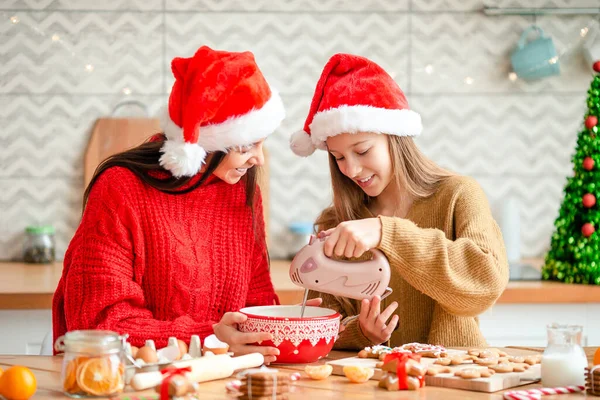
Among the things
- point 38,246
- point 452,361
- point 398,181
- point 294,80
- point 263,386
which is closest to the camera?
point 263,386

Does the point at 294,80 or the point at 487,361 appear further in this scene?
the point at 294,80

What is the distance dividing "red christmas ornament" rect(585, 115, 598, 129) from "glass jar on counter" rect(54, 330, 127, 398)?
2.07 meters

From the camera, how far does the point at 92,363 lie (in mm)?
1201

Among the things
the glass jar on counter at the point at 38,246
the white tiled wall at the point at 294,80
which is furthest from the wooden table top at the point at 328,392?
the white tiled wall at the point at 294,80

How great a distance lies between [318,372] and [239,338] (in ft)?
0.68

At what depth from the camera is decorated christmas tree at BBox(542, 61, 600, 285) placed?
279 cm

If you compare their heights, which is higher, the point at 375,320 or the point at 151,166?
the point at 151,166

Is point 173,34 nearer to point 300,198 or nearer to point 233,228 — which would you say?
point 300,198

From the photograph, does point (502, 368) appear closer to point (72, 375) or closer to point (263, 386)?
point (263, 386)

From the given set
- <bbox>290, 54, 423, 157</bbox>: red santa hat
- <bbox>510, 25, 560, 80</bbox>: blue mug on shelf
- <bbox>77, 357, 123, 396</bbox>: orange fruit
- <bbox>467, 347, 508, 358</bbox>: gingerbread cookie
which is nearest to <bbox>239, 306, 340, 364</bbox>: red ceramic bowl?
<bbox>467, 347, 508, 358</bbox>: gingerbread cookie

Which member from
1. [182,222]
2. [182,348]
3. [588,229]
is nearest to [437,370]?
[182,348]

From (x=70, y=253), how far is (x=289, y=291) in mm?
1024

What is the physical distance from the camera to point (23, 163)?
3262 millimetres

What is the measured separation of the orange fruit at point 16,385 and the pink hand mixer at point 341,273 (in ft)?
1.87
